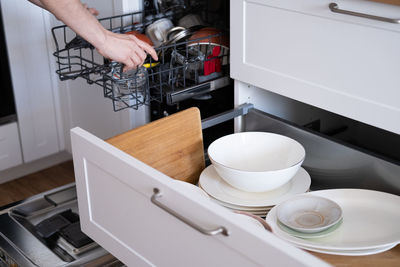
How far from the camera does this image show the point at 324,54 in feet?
3.76

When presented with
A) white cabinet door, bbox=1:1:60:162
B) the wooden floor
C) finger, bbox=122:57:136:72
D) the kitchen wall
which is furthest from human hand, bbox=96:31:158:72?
the wooden floor

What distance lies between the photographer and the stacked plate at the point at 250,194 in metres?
1.15

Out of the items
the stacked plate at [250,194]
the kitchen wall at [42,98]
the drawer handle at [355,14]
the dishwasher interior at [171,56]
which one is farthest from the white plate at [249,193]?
the kitchen wall at [42,98]

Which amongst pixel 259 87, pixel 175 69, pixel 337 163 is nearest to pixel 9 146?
pixel 175 69

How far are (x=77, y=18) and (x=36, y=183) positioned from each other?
4.62ft

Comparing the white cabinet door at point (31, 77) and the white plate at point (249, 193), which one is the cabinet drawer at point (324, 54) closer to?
the white plate at point (249, 193)

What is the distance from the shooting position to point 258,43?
129 cm

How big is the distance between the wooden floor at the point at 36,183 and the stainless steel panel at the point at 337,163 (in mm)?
1304

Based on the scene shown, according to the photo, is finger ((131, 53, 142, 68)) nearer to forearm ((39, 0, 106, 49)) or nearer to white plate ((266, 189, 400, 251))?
forearm ((39, 0, 106, 49))

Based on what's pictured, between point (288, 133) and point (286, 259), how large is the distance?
0.66 metres

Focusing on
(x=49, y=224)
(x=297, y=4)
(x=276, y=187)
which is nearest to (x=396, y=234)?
(x=276, y=187)

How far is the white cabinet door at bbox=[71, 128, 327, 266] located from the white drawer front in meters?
1.18

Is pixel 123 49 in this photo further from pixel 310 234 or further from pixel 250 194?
pixel 310 234

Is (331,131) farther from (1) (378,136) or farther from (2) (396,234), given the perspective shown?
(2) (396,234)
